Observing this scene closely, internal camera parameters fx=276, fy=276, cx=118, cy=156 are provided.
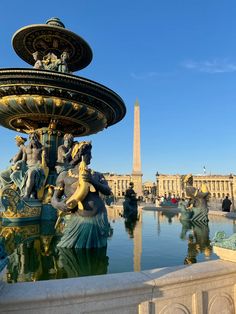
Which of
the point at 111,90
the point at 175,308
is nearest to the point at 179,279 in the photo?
the point at 175,308

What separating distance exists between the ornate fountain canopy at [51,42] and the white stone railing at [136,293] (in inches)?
520

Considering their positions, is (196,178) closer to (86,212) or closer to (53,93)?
Answer: (53,93)

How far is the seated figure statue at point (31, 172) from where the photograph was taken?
9.40 metres

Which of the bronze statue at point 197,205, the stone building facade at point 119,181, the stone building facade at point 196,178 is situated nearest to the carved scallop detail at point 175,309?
the bronze statue at point 197,205

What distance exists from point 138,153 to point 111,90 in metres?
26.5

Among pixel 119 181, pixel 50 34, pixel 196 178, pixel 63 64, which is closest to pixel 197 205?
pixel 63 64

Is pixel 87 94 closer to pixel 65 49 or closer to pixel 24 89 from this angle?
pixel 24 89

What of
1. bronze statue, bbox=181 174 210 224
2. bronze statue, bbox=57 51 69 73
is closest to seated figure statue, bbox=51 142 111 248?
bronze statue, bbox=181 174 210 224

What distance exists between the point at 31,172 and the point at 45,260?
17.7 feet

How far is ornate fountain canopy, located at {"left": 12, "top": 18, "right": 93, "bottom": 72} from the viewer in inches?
530

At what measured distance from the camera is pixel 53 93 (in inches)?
434

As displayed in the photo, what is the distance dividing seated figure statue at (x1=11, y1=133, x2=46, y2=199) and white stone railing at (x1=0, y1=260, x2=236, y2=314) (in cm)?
753

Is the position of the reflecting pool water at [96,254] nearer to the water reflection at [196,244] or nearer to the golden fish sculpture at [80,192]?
the water reflection at [196,244]

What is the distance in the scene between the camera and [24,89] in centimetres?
1082
